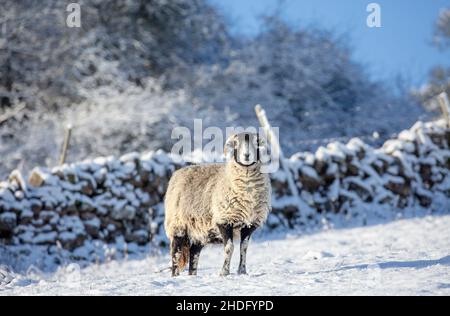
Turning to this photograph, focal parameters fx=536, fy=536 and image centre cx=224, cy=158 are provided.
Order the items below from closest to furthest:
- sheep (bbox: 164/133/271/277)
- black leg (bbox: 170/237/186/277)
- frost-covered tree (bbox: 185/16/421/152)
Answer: sheep (bbox: 164/133/271/277), black leg (bbox: 170/237/186/277), frost-covered tree (bbox: 185/16/421/152)

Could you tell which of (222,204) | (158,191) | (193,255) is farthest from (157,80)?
(222,204)

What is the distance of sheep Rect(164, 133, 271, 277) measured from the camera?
15.3 feet

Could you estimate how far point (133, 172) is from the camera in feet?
32.2

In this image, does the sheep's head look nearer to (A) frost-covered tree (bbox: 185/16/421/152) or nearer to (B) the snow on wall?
(B) the snow on wall

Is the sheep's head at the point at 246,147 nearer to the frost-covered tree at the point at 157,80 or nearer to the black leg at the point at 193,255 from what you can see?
the black leg at the point at 193,255

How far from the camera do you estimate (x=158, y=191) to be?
32.6ft

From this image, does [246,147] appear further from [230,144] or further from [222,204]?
[222,204]

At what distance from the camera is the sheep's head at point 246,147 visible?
15.0 feet

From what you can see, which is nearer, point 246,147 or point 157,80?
point 246,147

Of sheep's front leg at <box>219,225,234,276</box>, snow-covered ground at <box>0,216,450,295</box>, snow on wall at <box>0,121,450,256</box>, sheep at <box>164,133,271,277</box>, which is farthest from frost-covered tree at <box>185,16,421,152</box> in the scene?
sheep's front leg at <box>219,225,234,276</box>

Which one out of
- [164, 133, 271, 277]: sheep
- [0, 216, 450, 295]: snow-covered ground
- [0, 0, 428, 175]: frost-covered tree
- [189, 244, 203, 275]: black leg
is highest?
[0, 0, 428, 175]: frost-covered tree

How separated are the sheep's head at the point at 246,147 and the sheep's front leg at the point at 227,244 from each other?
0.58 metres

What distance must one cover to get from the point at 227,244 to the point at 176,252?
839 millimetres
